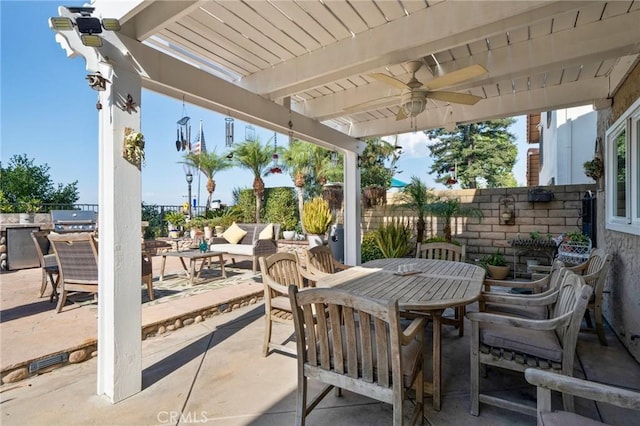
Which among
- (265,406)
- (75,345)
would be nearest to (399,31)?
(265,406)

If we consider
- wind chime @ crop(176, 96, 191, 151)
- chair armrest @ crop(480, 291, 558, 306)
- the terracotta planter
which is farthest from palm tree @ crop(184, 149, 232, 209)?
chair armrest @ crop(480, 291, 558, 306)

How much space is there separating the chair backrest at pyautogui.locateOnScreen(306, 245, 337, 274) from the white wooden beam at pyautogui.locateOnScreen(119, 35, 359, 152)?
173cm

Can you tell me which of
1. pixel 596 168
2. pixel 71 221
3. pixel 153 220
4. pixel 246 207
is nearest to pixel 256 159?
pixel 246 207

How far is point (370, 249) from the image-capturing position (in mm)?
7223

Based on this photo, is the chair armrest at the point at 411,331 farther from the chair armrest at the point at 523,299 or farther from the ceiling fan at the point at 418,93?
the ceiling fan at the point at 418,93

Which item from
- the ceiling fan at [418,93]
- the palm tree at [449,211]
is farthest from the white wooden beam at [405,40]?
the palm tree at [449,211]

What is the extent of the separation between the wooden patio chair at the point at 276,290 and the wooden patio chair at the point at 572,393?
6.00ft

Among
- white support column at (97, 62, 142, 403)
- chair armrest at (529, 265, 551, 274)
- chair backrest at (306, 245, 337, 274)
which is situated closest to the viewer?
white support column at (97, 62, 142, 403)

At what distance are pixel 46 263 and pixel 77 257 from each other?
1.24 metres

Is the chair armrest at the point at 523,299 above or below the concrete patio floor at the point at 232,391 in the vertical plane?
above

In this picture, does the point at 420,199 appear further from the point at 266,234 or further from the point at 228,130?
the point at 228,130

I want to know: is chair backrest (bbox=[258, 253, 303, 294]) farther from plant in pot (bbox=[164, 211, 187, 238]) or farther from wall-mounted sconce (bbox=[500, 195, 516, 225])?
plant in pot (bbox=[164, 211, 187, 238])

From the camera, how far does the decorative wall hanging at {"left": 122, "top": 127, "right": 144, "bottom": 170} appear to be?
7.45 ft

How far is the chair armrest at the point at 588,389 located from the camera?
113cm
